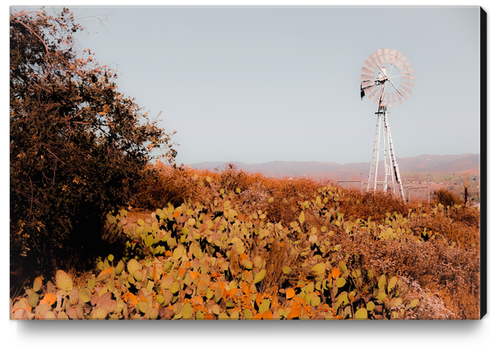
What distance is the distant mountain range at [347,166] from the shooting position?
2.62 m

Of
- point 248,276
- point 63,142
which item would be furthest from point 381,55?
point 63,142

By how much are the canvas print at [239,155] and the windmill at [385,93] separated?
0.03 m

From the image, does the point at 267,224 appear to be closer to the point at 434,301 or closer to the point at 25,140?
the point at 434,301

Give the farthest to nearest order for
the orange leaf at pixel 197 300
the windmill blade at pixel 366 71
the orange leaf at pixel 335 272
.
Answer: the windmill blade at pixel 366 71 < the orange leaf at pixel 335 272 < the orange leaf at pixel 197 300

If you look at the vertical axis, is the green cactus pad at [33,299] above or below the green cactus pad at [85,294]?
below

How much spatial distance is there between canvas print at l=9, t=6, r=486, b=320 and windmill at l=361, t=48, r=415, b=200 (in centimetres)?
3

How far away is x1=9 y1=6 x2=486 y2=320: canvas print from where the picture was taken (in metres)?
2.31

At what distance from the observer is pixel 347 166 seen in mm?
2928

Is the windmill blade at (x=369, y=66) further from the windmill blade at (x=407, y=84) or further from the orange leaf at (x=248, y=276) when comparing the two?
the orange leaf at (x=248, y=276)

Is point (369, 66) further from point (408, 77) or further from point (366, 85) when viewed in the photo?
point (408, 77)

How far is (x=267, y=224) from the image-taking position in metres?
2.94

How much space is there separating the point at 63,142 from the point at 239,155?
56.1 inches

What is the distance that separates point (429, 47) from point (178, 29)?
2214 millimetres

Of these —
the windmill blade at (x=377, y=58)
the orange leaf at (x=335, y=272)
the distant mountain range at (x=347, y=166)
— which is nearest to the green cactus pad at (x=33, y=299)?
the distant mountain range at (x=347, y=166)
